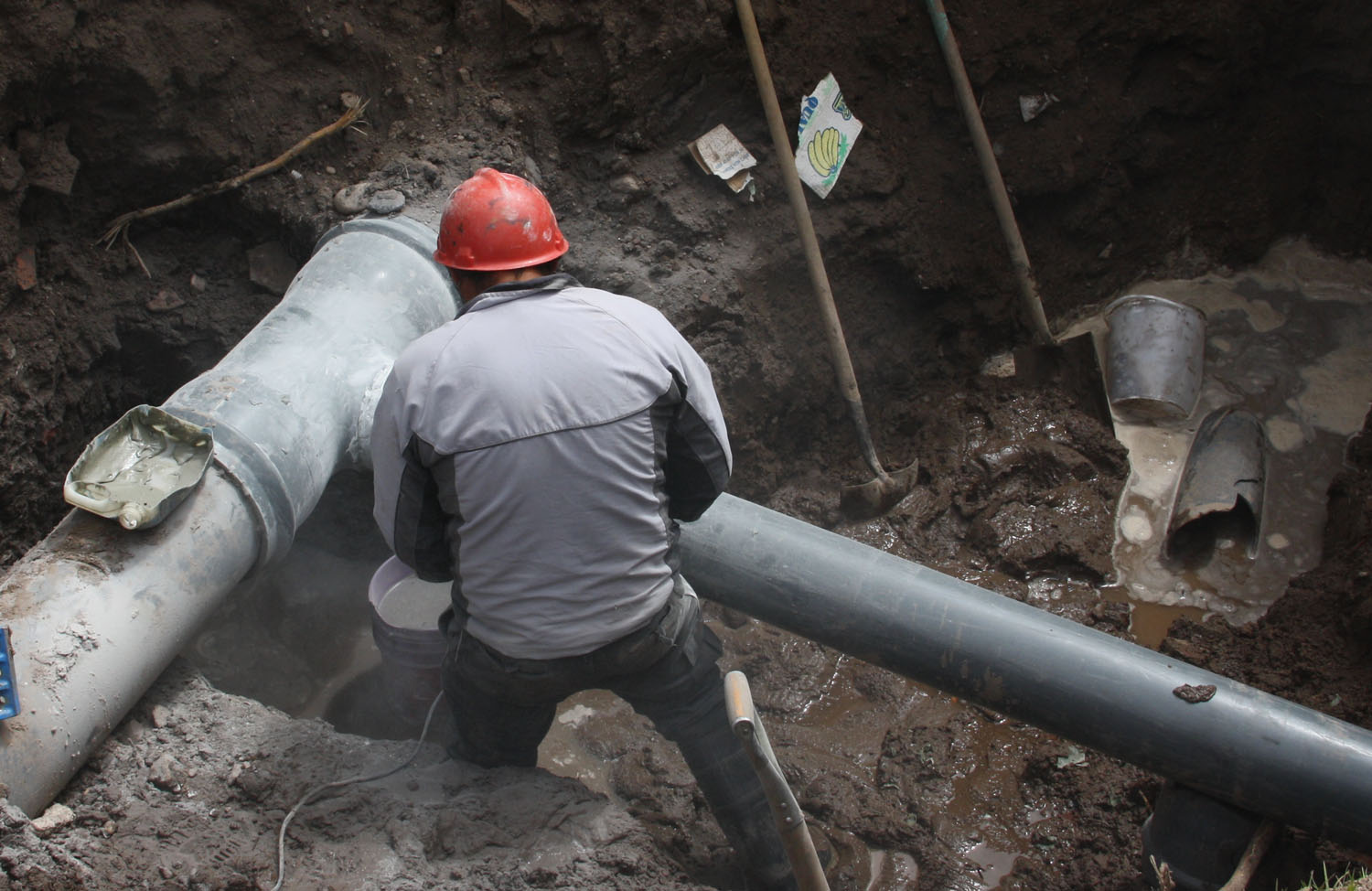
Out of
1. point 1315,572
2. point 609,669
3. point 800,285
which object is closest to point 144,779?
point 609,669

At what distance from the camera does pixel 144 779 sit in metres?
2.30

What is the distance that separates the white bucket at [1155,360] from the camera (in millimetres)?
4352

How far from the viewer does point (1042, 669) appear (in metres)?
Result: 2.56

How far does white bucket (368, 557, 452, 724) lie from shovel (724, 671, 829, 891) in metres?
1.05

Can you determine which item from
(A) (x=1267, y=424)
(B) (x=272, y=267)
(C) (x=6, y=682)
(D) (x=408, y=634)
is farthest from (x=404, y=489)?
(A) (x=1267, y=424)

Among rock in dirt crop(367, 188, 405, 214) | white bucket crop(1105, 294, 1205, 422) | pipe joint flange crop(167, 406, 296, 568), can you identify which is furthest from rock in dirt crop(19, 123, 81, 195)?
white bucket crop(1105, 294, 1205, 422)

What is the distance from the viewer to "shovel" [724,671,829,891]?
190cm

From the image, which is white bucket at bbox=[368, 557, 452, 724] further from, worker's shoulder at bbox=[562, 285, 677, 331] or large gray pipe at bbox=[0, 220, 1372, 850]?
worker's shoulder at bbox=[562, 285, 677, 331]

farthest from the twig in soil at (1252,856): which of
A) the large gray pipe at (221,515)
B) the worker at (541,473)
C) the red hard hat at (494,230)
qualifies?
the large gray pipe at (221,515)

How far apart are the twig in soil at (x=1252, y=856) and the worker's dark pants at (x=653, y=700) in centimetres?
111

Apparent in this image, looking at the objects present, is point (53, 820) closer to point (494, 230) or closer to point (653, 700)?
point (653, 700)

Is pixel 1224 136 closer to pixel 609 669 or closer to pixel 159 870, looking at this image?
pixel 609 669

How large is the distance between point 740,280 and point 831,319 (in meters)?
0.40

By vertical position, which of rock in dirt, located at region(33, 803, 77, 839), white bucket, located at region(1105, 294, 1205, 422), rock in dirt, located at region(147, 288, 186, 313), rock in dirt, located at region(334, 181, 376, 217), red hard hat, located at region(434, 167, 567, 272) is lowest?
white bucket, located at region(1105, 294, 1205, 422)
